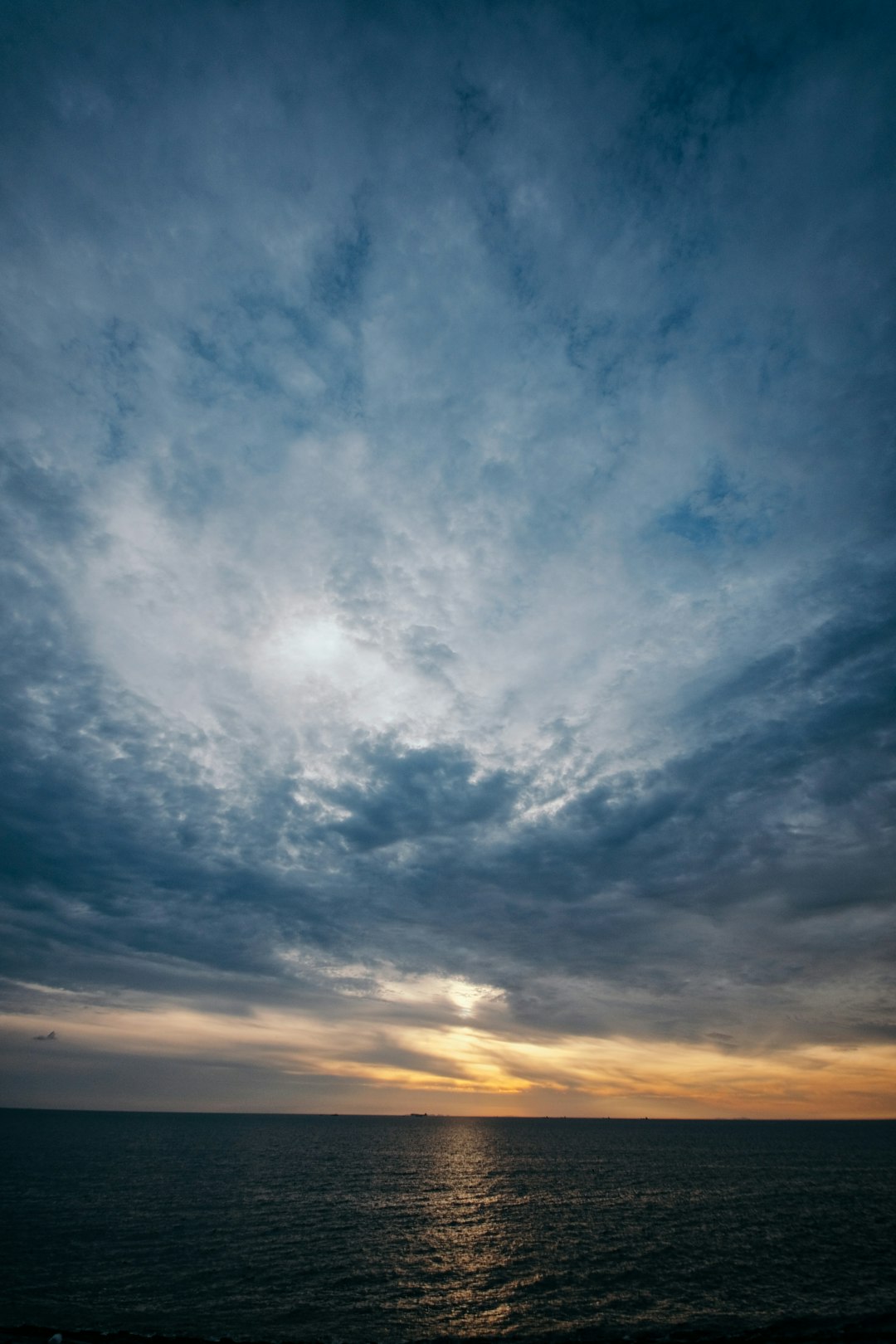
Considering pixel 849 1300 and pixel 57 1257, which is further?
pixel 57 1257

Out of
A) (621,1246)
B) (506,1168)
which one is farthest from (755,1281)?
(506,1168)

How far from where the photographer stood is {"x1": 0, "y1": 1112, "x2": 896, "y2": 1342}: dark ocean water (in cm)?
3969

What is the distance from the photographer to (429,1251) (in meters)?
54.9

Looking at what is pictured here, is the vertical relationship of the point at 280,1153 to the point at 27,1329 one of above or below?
below

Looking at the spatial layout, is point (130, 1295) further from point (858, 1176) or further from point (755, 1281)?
point (858, 1176)

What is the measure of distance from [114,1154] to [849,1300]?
5878 inches

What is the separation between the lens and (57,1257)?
50.1m

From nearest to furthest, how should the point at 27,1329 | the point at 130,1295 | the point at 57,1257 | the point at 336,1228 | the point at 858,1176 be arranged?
1. the point at 27,1329
2. the point at 130,1295
3. the point at 57,1257
4. the point at 336,1228
5. the point at 858,1176

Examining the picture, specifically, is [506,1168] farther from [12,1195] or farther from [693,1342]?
[693,1342]

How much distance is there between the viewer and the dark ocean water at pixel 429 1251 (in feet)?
130

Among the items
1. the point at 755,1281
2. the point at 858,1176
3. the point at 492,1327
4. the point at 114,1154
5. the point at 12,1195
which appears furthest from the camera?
the point at 114,1154

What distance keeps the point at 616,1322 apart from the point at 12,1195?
7820 centimetres

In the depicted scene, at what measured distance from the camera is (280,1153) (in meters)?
152

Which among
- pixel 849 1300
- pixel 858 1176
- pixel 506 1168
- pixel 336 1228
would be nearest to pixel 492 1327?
pixel 849 1300
